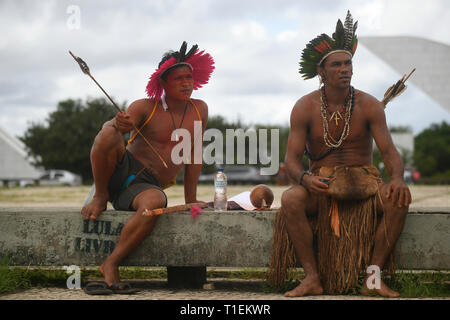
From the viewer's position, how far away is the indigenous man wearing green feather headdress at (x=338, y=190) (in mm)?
3486

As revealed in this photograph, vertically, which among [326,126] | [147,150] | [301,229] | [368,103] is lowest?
[301,229]

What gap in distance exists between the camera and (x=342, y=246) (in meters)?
3.52

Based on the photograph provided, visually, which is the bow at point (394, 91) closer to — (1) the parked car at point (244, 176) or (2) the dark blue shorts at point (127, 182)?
(2) the dark blue shorts at point (127, 182)

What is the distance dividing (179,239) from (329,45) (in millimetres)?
1668

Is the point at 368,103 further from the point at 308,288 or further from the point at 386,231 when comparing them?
the point at 308,288

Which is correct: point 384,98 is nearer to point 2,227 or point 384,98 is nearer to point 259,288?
point 259,288

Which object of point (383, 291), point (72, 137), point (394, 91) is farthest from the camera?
point (72, 137)

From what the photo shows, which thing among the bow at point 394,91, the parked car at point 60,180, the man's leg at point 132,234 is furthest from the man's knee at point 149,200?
the parked car at point 60,180

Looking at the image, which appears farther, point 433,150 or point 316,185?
point 433,150

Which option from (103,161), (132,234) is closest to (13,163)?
(103,161)

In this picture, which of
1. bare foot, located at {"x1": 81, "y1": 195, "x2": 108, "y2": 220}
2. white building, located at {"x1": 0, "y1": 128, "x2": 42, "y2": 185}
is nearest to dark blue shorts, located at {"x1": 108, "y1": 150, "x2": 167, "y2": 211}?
bare foot, located at {"x1": 81, "y1": 195, "x2": 108, "y2": 220}

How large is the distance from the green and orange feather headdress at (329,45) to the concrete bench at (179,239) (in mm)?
1080

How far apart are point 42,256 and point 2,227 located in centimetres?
36

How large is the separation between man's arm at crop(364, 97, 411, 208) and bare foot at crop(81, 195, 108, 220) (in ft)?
6.24
